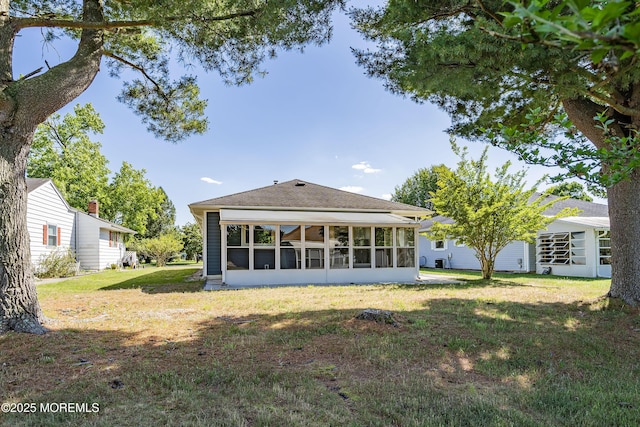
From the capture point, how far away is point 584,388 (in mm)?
3906

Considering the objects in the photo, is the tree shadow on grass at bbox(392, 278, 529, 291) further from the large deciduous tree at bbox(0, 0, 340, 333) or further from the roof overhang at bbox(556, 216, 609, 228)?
the large deciduous tree at bbox(0, 0, 340, 333)

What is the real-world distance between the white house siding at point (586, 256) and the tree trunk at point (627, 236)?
11105 millimetres

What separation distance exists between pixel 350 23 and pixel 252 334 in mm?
6630

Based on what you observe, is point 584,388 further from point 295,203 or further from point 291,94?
point 291,94

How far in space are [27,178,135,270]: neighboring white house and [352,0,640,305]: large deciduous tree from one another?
17396 millimetres

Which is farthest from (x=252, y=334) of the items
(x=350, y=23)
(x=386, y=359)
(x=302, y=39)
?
(x=350, y=23)

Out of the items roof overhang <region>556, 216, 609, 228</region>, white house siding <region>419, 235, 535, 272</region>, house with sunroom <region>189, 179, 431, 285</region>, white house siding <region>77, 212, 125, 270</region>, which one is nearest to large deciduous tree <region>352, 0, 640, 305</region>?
house with sunroom <region>189, 179, 431, 285</region>

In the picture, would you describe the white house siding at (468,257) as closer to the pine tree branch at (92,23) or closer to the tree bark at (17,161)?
the pine tree branch at (92,23)

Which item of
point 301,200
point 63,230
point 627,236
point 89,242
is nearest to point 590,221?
point 627,236

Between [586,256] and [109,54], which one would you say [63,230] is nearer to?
[109,54]

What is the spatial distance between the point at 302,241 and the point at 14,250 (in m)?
9.40

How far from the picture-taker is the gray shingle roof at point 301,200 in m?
15.4

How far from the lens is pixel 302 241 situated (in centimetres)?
1442

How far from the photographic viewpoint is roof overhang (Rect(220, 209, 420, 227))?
13547mm
